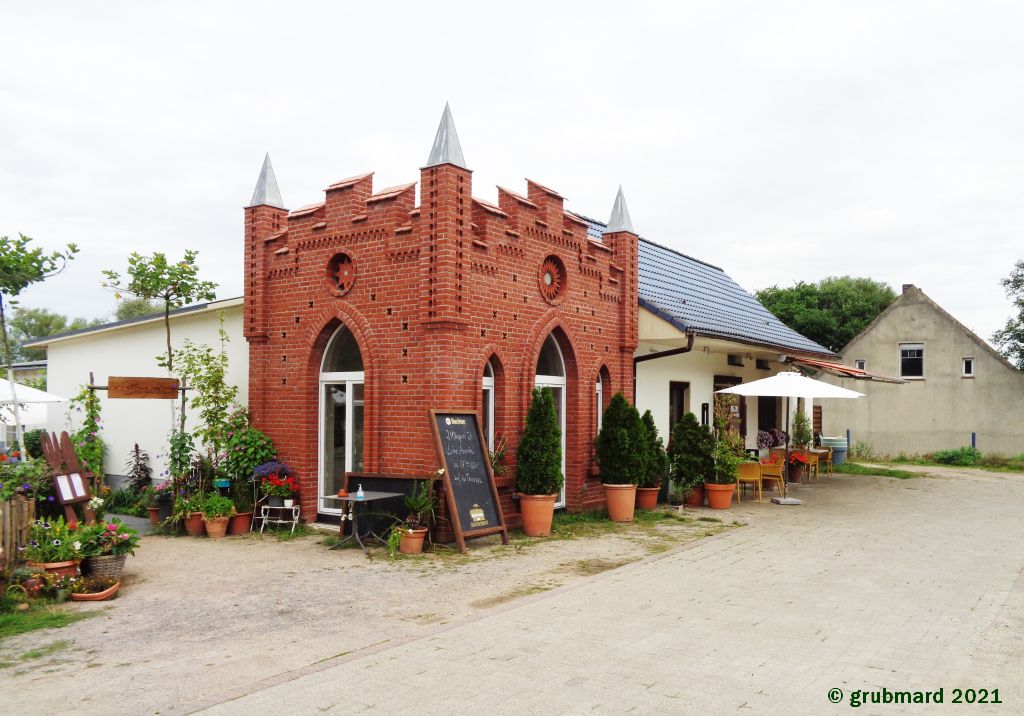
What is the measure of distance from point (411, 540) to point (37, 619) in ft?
12.8

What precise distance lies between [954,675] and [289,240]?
9612 mm

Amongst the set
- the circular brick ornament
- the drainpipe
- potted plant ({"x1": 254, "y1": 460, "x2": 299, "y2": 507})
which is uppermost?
the circular brick ornament

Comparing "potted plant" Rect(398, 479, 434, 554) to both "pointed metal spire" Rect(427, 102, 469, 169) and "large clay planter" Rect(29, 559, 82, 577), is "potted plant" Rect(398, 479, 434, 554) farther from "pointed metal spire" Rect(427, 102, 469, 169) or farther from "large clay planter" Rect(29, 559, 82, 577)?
"pointed metal spire" Rect(427, 102, 469, 169)

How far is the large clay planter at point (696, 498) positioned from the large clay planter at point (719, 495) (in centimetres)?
22

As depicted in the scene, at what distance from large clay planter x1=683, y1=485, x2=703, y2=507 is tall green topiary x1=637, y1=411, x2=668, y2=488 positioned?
2.24ft

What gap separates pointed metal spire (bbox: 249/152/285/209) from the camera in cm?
1188

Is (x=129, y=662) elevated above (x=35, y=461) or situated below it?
below

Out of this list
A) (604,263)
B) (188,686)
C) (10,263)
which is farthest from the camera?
(604,263)

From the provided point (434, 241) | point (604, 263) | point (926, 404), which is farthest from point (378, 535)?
point (926, 404)

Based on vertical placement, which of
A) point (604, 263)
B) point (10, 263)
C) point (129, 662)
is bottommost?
point (129, 662)

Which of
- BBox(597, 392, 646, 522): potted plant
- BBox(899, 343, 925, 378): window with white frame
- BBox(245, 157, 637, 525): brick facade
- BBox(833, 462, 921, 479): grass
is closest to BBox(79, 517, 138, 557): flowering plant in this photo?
BBox(245, 157, 637, 525): brick facade

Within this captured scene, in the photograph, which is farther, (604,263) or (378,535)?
(604,263)

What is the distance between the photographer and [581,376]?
39.9 ft

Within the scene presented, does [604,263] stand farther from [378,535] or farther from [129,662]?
[129,662]
